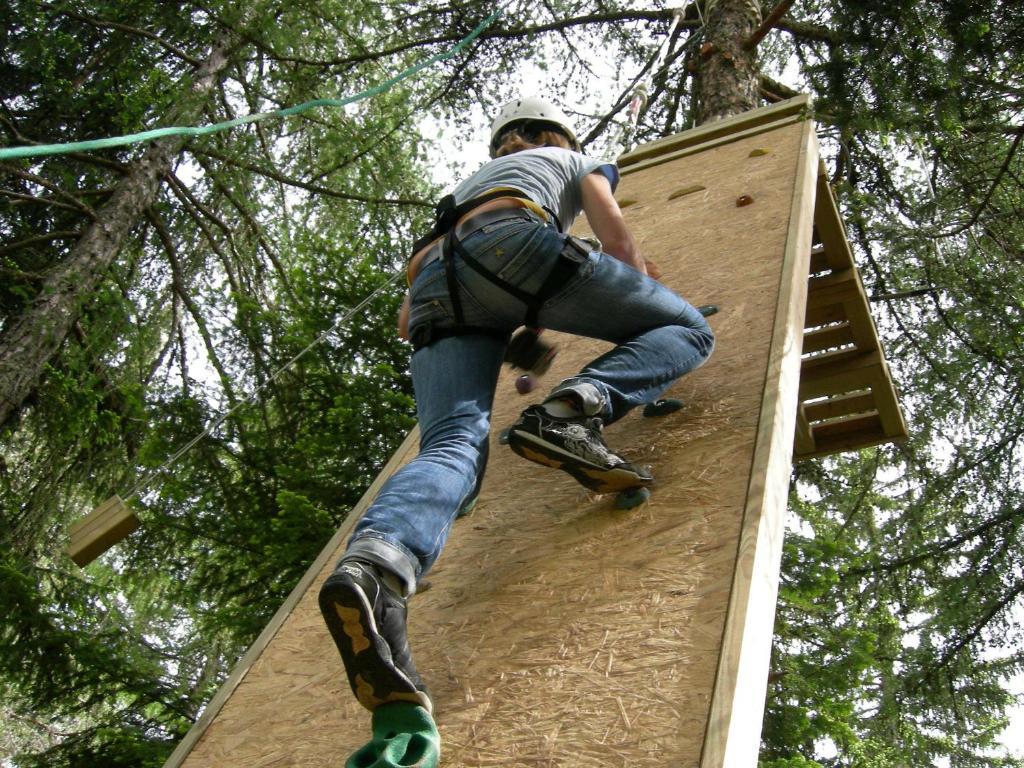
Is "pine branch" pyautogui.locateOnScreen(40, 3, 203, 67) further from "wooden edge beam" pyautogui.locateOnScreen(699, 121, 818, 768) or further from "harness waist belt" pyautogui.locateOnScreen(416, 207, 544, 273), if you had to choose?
"wooden edge beam" pyautogui.locateOnScreen(699, 121, 818, 768)

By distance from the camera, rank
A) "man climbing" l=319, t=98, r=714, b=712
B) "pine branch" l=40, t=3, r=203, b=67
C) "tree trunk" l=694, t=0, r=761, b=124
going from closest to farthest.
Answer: "man climbing" l=319, t=98, r=714, b=712 → "tree trunk" l=694, t=0, r=761, b=124 → "pine branch" l=40, t=3, r=203, b=67

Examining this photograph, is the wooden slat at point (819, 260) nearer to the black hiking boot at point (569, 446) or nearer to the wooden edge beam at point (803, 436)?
the wooden edge beam at point (803, 436)

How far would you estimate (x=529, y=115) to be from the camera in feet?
9.88

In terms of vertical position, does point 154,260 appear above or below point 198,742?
above

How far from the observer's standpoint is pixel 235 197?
780cm

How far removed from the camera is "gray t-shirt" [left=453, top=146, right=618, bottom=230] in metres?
2.55

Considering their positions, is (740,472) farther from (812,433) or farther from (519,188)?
(812,433)

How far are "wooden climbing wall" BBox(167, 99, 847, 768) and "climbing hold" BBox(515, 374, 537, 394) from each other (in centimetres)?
6

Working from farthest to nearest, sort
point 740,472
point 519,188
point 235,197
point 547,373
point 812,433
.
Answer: point 235,197
point 812,433
point 547,373
point 519,188
point 740,472

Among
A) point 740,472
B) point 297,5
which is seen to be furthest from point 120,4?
point 740,472

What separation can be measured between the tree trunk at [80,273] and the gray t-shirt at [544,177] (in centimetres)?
387

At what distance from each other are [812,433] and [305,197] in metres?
5.56

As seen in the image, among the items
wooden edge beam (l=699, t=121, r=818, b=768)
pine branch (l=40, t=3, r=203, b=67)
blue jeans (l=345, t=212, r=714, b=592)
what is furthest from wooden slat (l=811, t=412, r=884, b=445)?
pine branch (l=40, t=3, r=203, b=67)

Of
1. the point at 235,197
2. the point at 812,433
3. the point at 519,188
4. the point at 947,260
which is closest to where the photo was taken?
the point at 519,188
